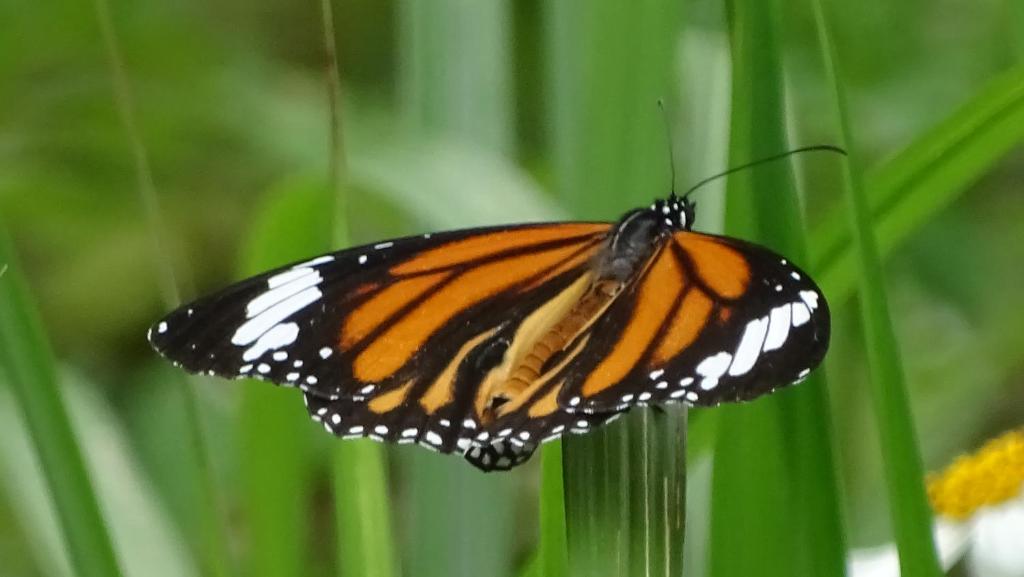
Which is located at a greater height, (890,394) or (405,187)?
(405,187)

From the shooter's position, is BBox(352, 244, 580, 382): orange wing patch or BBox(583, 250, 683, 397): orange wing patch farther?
BBox(352, 244, 580, 382): orange wing patch

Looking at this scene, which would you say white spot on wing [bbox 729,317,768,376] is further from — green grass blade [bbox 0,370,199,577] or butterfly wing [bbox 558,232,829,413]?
green grass blade [bbox 0,370,199,577]

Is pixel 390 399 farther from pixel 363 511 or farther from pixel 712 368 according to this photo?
pixel 712 368

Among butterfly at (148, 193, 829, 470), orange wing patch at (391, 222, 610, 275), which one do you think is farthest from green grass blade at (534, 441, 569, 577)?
orange wing patch at (391, 222, 610, 275)

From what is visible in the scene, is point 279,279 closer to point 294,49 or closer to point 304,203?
point 304,203

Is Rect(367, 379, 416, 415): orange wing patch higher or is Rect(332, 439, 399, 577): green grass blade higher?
Rect(367, 379, 416, 415): orange wing patch

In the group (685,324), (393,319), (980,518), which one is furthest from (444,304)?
(980,518)

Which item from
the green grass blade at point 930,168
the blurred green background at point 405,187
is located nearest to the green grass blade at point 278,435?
the blurred green background at point 405,187
